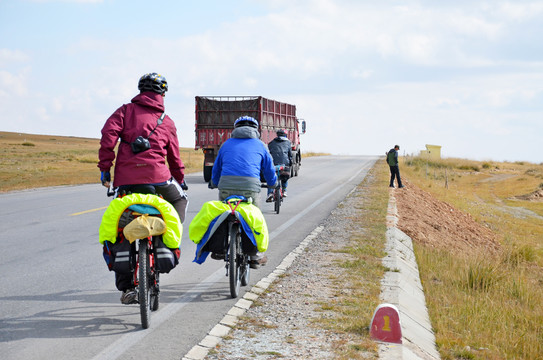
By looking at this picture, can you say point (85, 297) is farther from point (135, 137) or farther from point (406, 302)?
point (406, 302)

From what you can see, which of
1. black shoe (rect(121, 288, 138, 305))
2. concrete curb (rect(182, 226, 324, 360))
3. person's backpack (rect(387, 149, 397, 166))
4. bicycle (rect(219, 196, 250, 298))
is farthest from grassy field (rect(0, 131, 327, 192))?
black shoe (rect(121, 288, 138, 305))

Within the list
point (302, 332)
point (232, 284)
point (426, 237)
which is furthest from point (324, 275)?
point (426, 237)

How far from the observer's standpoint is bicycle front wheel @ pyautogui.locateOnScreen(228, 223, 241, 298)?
6113 mm

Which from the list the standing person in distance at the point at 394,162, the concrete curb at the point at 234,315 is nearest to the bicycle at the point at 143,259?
the concrete curb at the point at 234,315

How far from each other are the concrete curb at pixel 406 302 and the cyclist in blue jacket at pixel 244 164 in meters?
1.58

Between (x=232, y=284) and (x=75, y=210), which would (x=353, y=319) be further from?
A: (x=75, y=210)

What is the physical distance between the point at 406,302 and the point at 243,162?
234 cm

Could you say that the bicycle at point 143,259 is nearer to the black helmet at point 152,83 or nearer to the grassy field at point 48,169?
the black helmet at point 152,83

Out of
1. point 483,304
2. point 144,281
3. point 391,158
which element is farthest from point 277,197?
point 391,158

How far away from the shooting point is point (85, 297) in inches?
247

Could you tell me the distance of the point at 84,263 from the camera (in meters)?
8.00

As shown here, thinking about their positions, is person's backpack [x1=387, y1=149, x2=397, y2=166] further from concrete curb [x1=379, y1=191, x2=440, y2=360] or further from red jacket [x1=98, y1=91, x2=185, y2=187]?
red jacket [x1=98, y1=91, x2=185, y2=187]

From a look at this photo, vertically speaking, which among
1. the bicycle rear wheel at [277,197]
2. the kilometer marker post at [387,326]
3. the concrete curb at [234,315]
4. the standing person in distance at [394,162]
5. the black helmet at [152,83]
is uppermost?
the black helmet at [152,83]

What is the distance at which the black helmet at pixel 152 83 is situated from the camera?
18.0ft
